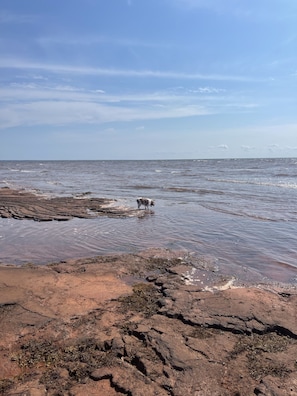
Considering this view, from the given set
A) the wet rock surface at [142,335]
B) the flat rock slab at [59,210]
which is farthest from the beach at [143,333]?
the flat rock slab at [59,210]

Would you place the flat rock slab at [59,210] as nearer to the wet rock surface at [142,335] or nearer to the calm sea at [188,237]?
the calm sea at [188,237]

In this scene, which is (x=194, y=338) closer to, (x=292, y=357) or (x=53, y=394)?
(x=292, y=357)

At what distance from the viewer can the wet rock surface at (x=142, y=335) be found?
370cm

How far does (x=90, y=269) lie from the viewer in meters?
7.59

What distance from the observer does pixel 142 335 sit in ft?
15.1

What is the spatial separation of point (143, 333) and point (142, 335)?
0.04 metres

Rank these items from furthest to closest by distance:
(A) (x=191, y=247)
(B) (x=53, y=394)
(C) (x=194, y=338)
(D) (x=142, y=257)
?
(A) (x=191, y=247), (D) (x=142, y=257), (C) (x=194, y=338), (B) (x=53, y=394)

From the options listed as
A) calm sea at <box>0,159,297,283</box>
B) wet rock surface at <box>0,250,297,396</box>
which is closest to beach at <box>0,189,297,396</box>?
wet rock surface at <box>0,250,297,396</box>

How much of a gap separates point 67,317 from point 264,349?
10.1 feet

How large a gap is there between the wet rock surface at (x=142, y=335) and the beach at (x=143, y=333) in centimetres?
1

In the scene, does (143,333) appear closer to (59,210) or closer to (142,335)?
(142,335)

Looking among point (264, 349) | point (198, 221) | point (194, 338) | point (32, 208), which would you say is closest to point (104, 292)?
point (194, 338)

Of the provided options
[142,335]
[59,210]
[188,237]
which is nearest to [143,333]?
[142,335]

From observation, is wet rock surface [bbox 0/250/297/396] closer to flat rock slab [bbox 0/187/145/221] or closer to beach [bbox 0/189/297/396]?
beach [bbox 0/189/297/396]
